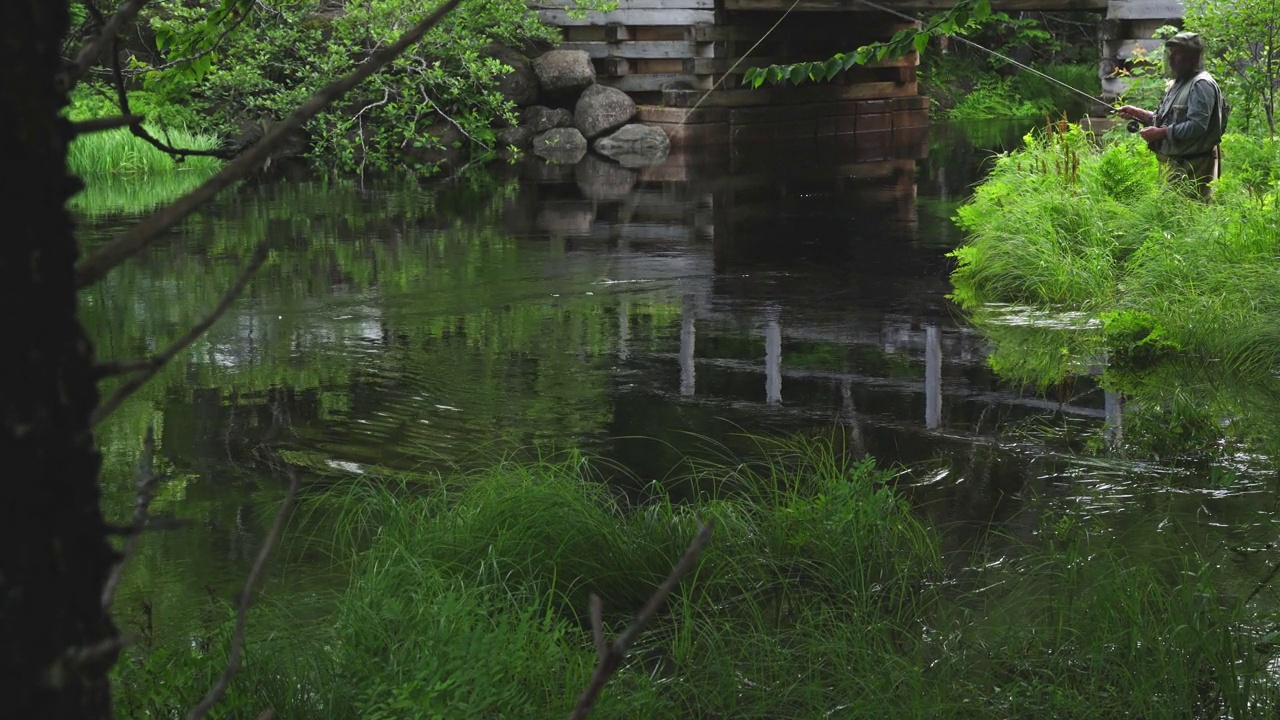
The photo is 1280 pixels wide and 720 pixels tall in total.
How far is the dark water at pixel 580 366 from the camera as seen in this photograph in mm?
6539

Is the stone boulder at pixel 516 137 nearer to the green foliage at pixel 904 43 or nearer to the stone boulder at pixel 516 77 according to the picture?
the stone boulder at pixel 516 77

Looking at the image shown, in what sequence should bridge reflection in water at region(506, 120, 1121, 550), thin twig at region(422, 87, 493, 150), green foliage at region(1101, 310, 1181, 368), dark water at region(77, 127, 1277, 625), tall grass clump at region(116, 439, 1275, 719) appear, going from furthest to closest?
thin twig at region(422, 87, 493, 150), green foliage at region(1101, 310, 1181, 368), bridge reflection in water at region(506, 120, 1121, 550), dark water at region(77, 127, 1277, 625), tall grass clump at region(116, 439, 1275, 719)

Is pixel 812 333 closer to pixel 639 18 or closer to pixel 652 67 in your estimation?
pixel 639 18

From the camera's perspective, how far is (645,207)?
58.0ft

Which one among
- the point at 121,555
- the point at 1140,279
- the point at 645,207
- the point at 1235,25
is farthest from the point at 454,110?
the point at 121,555

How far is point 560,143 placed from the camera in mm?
25188

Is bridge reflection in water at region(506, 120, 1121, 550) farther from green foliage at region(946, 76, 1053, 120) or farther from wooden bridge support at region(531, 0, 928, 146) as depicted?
green foliage at region(946, 76, 1053, 120)

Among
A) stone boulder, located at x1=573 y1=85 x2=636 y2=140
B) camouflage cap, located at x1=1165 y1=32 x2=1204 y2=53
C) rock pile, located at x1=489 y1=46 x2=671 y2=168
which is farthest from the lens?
stone boulder, located at x1=573 y1=85 x2=636 y2=140

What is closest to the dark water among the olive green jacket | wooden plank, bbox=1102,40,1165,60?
the olive green jacket

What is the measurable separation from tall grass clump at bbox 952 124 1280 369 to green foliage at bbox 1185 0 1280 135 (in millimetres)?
860

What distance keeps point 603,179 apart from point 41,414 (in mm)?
20041

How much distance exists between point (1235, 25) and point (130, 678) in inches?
462

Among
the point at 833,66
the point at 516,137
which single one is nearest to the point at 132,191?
the point at 516,137

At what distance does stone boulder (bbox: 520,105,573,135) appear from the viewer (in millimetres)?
25391
